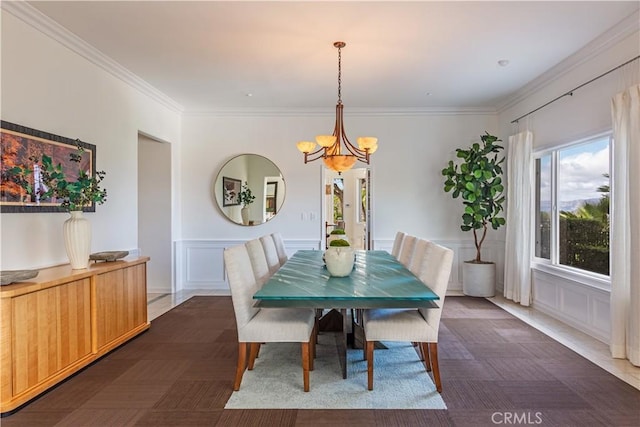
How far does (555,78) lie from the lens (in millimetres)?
4035

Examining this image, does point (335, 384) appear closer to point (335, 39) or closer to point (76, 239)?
point (76, 239)

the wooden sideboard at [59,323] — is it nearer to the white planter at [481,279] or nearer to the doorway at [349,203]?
the white planter at [481,279]

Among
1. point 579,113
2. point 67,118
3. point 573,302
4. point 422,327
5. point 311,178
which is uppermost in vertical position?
point 579,113

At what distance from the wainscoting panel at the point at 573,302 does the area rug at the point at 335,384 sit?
1.83 meters

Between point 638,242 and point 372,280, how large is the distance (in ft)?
6.87

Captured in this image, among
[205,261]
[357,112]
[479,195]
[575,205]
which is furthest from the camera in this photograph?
[205,261]

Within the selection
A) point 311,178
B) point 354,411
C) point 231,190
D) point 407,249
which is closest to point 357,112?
point 311,178

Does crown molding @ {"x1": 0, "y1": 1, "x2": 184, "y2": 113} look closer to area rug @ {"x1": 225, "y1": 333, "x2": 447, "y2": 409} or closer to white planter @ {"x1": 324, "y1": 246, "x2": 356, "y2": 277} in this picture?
white planter @ {"x1": 324, "y1": 246, "x2": 356, "y2": 277}

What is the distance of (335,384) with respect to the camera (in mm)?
2555

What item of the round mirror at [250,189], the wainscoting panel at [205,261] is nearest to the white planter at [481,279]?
the wainscoting panel at [205,261]

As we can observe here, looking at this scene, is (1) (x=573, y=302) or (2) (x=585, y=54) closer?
(2) (x=585, y=54)

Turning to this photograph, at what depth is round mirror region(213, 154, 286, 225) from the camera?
562 centimetres

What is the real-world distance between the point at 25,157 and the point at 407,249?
334cm

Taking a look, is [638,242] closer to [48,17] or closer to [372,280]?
[372,280]
